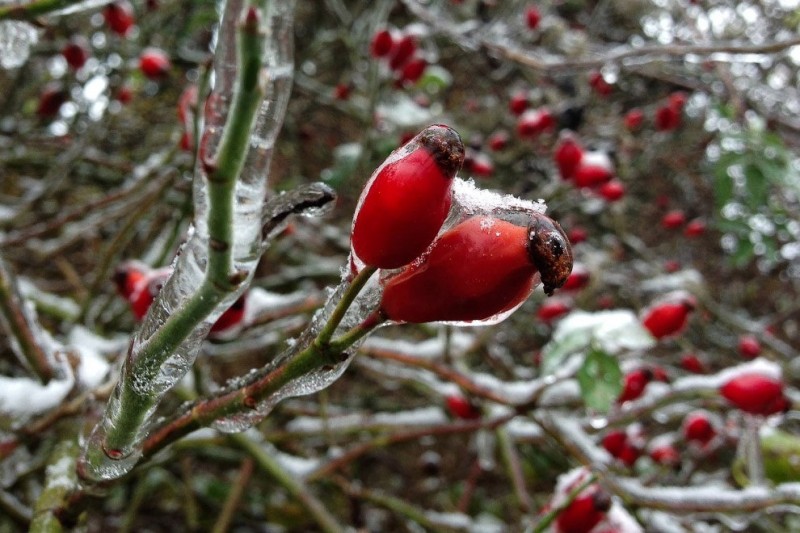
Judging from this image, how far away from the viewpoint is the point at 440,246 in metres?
0.49

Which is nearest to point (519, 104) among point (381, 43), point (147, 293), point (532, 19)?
point (532, 19)

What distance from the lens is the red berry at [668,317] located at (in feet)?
4.51

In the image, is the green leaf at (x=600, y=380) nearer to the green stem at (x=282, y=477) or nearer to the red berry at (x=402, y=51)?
the green stem at (x=282, y=477)

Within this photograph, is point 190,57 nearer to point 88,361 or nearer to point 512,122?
point 512,122

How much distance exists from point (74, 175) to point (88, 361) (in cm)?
184

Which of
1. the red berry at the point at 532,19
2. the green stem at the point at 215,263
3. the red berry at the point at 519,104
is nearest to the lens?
the green stem at the point at 215,263

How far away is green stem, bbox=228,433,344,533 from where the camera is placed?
147 cm

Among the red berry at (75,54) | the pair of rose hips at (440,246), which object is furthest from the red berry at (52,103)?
the pair of rose hips at (440,246)

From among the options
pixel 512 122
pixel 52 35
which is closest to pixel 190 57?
pixel 52 35

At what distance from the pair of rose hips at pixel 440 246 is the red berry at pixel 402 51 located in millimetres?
2023

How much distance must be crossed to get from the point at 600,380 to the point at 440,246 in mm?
916

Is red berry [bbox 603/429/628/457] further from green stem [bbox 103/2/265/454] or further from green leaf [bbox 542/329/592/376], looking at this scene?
green stem [bbox 103/2/265/454]

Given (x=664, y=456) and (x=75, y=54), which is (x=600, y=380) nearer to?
(x=664, y=456)

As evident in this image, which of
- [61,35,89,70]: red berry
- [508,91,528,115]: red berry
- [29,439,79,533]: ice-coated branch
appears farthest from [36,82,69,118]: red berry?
[29,439,79,533]: ice-coated branch
